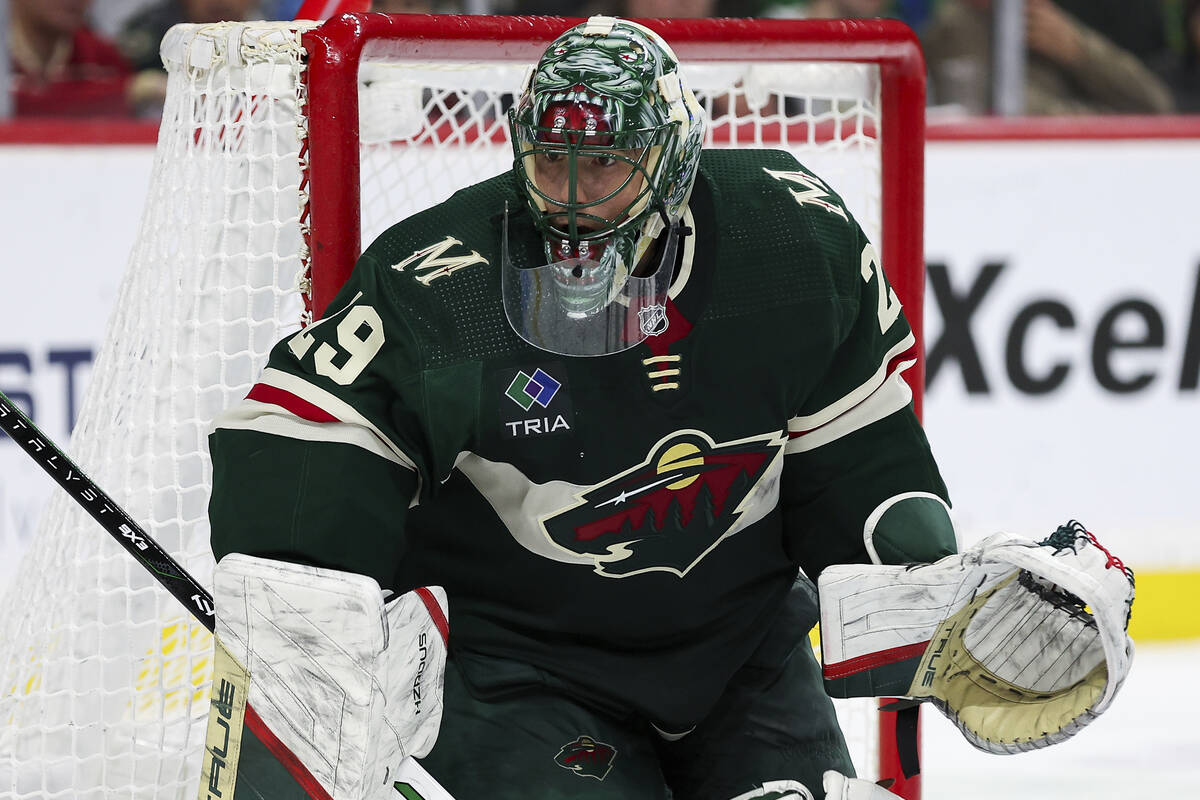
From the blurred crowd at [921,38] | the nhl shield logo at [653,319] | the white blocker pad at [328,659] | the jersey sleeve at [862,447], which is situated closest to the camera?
the white blocker pad at [328,659]

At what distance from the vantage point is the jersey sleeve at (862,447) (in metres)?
1.59

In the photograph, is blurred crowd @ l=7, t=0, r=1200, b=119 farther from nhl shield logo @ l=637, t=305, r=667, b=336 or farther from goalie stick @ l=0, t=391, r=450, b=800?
nhl shield logo @ l=637, t=305, r=667, b=336

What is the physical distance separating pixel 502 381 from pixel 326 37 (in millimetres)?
464

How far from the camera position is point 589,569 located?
5.14ft

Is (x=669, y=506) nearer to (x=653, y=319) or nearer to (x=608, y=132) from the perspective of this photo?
(x=653, y=319)

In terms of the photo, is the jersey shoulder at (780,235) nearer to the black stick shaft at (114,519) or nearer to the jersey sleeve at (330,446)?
the jersey sleeve at (330,446)

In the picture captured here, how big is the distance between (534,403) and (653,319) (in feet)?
0.43

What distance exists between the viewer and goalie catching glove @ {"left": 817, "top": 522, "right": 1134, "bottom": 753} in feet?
4.82

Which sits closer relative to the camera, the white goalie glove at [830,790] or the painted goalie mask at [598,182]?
the painted goalie mask at [598,182]

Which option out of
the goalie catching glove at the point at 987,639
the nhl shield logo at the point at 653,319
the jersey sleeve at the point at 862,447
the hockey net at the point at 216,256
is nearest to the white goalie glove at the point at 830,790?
the goalie catching glove at the point at 987,639

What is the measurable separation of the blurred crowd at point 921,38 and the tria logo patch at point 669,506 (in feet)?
6.86

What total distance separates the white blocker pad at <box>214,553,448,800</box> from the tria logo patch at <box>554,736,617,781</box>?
0.19 meters

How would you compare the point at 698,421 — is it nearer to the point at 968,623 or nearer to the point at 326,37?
the point at 968,623

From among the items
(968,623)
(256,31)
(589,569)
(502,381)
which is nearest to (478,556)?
(589,569)
